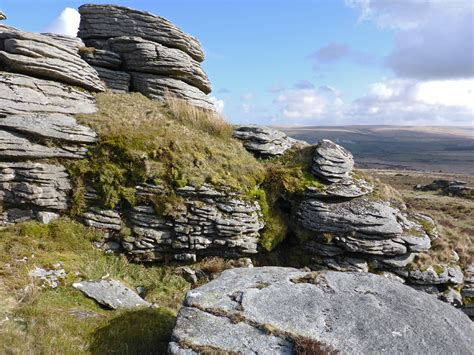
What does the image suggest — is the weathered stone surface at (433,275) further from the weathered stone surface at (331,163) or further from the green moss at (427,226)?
the weathered stone surface at (331,163)

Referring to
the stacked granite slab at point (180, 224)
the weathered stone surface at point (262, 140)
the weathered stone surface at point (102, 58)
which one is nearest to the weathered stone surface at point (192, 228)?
the stacked granite slab at point (180, 224)

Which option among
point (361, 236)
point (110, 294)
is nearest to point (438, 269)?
point (361, 236)

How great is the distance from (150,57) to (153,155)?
901 cm

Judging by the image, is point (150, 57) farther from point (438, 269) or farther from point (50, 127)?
point (438, 269)

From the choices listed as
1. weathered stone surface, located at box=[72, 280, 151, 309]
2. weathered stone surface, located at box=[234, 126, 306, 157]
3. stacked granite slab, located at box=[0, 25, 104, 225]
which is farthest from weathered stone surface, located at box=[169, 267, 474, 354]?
weathered stone surface, located at box=[234, 126, 306, 157]

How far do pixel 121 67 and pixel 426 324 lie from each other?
69.2ft

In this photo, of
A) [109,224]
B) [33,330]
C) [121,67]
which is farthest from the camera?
[121,67]

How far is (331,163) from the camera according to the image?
63.4 feet

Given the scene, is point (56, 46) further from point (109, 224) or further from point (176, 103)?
point (109, 224)

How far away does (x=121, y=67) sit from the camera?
2369 centimetres

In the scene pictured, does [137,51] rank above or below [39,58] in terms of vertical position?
above

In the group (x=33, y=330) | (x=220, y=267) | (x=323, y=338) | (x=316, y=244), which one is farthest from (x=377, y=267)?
(x=33, y=330)

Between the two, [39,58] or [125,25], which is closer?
[39,58]

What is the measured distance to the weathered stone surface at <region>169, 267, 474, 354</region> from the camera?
8516 millimetres
